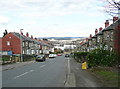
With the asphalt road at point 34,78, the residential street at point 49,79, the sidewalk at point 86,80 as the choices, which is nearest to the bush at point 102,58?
the residential street at point 49,79

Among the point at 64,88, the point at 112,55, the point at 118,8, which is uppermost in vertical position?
the point at 118,8

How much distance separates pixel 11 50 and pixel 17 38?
4620 mm

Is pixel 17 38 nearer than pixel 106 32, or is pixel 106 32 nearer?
pixel 106 32

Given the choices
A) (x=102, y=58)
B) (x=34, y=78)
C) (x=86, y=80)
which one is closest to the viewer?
(x=86, y=80)

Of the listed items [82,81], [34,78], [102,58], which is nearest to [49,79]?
A: [34,78]

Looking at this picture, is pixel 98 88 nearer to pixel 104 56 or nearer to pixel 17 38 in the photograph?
pixel 104 56

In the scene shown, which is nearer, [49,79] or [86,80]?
[86,80]

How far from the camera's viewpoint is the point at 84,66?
25.8 metres

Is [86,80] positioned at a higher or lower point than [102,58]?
lower

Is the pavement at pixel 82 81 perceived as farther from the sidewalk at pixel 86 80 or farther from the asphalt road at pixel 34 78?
the asphalt road at pixel 34 78

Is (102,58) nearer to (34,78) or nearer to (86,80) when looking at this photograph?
(86,80)

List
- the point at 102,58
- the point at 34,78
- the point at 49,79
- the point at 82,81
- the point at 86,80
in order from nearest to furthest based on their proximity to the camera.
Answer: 1. the point at 82,81
2. the point at 86,80
3. the point at 49,79
4. the point at 34,78
5. the point at 102,58

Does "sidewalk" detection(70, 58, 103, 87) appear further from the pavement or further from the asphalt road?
the asphalt road

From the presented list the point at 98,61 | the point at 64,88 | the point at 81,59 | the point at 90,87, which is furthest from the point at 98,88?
the point at 81,59
